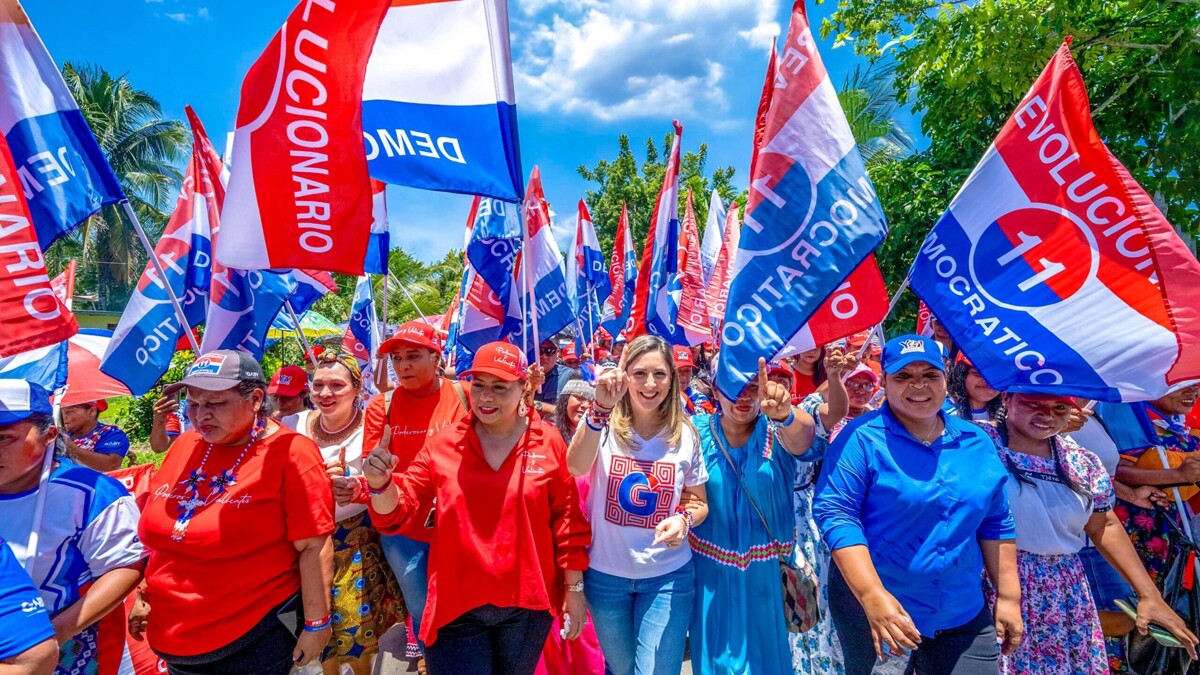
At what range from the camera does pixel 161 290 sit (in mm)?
4562

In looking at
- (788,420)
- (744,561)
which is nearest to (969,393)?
(788,420)

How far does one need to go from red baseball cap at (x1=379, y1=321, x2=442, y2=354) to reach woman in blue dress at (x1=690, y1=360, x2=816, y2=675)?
1.74m

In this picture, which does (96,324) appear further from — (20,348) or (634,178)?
(20,348)

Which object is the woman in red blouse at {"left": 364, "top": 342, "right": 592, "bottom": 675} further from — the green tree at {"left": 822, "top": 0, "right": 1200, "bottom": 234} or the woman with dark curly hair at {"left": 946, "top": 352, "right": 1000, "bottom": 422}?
the green tree at {"left": 822, "top": 0, "right": 1200, "bottom": 234}

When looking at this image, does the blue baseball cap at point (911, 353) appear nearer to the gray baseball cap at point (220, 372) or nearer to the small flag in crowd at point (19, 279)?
the gray baseball cap at point (220, 372)

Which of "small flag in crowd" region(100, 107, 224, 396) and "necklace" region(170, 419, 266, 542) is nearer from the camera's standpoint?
"necklace" region(170, 419, 266, 542)

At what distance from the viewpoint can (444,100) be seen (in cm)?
308

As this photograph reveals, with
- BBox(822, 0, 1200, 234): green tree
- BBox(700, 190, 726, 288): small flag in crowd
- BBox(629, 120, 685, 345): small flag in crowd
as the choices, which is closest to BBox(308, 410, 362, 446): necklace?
BBox(629, 120, 685, 345): small flag in crowd

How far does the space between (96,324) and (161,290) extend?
2823cm

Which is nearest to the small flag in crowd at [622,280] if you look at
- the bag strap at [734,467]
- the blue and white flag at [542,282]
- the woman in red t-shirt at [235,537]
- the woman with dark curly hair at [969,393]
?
the blue and white flag at [542,282]

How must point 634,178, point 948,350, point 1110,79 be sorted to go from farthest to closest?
point 634,178 → point 1110,79 → point 948,350

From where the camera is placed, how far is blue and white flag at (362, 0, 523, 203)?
3.02 m

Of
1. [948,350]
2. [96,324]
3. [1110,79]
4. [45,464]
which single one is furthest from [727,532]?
[96,324]

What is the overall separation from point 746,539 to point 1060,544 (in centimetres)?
141
